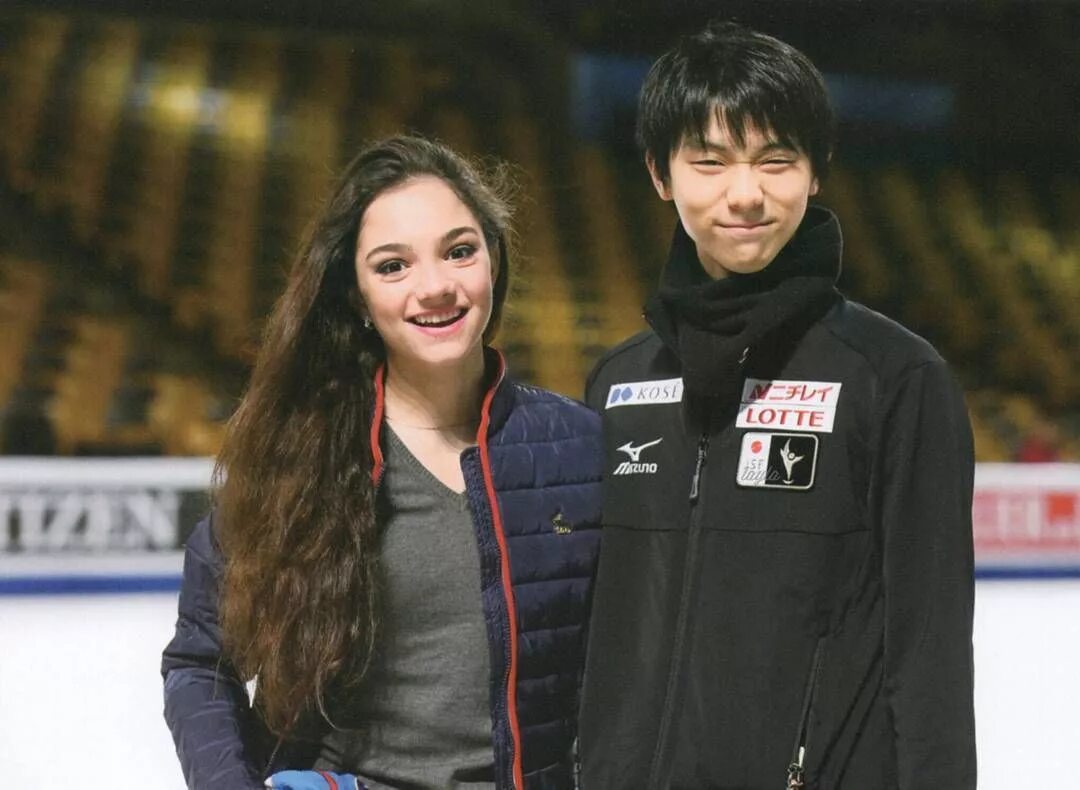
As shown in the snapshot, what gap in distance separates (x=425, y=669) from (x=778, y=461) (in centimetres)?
37

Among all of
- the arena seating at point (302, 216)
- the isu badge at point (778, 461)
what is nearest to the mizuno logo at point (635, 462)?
the isu badge at point (778, 461)

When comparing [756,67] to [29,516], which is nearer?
A: [756,67]

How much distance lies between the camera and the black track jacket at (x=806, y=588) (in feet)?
3.36

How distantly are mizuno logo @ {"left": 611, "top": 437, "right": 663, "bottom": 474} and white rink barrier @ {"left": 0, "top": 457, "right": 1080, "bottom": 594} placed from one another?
116 cm

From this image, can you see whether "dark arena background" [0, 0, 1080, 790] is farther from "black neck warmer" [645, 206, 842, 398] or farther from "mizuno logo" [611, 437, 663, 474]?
"black neck warmer" [645, 206, 842, 398]

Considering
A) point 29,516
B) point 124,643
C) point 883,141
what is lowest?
point 124,643

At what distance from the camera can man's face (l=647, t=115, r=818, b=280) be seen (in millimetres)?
1117

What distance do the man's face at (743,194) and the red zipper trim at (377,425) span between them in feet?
1.10

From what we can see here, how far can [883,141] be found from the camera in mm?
3230

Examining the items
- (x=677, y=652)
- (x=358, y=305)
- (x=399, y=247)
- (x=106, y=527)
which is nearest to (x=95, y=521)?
(x=106, y=527)

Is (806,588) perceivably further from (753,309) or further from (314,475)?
(314,475)

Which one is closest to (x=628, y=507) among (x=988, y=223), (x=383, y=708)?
(x=383, y=708)

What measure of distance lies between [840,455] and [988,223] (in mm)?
2706

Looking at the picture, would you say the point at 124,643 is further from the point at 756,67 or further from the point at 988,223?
the point at 988,223
